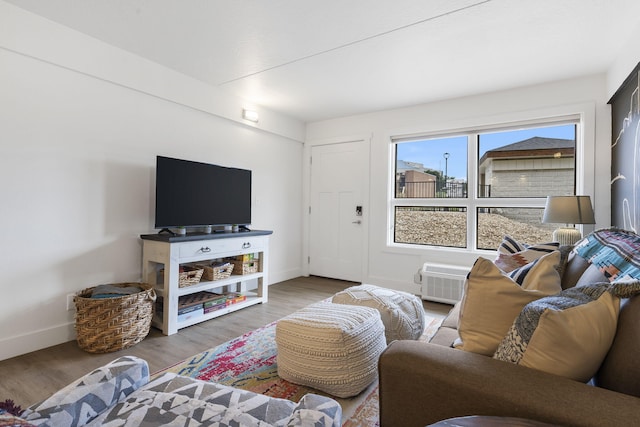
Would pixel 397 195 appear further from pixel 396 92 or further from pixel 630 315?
pixel 630 315

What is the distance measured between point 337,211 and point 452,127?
1888 millimetres

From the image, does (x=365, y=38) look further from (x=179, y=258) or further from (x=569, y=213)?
(x=179, y=258)

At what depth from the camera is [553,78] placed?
10.3 feet

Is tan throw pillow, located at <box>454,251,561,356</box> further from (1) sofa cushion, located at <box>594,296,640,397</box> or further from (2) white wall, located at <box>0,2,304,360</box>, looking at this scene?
(2) white wall, located at <box>0,2,304,360</box>

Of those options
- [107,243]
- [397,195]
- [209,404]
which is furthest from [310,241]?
[209,404]

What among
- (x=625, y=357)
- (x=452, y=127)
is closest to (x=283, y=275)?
(x=452, y=127)

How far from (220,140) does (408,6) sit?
2364 mm

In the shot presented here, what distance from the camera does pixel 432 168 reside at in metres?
4.04

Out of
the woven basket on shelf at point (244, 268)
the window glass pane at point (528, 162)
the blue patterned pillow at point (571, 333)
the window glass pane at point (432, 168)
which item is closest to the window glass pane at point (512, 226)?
the window glass pane at point (528, 162)

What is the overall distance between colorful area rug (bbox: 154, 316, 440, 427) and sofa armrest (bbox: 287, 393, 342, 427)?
74 centimetres

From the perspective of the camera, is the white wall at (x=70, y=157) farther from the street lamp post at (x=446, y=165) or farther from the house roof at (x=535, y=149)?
the house roof at (x=535, y=149)

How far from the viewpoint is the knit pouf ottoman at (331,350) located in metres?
1.72

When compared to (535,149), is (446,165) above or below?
below

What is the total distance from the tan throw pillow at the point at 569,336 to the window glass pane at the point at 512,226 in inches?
115
